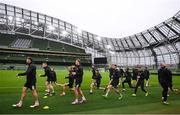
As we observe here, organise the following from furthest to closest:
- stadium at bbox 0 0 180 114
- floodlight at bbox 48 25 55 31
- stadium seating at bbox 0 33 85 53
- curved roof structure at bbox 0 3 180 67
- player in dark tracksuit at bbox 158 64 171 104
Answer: floodlight at bbox 48 25 55 31 → stadium seating at bbox 0 33 85 53 → curved roof structure at bbox 0 3 180 67 → stadium at bbox 0 0 180 114 → player in dark tracksuit at bbox 158 64 171 104

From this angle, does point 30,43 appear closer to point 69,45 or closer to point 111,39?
point 69,45

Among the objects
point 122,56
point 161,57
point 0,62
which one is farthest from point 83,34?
point 0,62

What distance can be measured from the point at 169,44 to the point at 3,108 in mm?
67215

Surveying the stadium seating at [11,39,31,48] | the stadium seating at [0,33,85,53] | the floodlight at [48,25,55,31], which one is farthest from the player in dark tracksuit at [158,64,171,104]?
the floodlight at [48,25,55,31]

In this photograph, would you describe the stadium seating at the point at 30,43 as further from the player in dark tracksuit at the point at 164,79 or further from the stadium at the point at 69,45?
the player in dark tracksuit at the point at 164,79

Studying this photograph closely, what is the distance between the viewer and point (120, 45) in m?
100

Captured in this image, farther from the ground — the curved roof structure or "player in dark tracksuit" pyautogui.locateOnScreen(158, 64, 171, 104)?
the curved roof structure

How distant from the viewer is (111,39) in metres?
103

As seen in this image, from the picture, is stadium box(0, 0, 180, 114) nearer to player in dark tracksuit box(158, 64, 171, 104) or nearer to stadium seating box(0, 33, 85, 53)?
stadium seating box(0, 33, 85, 53)

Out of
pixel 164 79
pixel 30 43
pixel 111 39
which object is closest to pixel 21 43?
pixel 30 43

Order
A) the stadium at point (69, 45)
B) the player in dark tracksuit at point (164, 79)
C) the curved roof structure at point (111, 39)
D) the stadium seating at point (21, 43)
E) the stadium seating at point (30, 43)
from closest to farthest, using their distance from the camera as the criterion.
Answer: the player in dark tracksuit at point (164, 79) < the stadium at point (69, 45) < the curved roof structure at point (111, 39) < the stadium seating at point (21, 43) < the stadium seating at point (30, 43)

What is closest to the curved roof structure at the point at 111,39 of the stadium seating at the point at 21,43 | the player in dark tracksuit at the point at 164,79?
the stadium seating at the point at 21,43

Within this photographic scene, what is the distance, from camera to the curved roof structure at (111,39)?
7081cm

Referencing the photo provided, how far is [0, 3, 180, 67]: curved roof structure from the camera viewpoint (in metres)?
70.8
